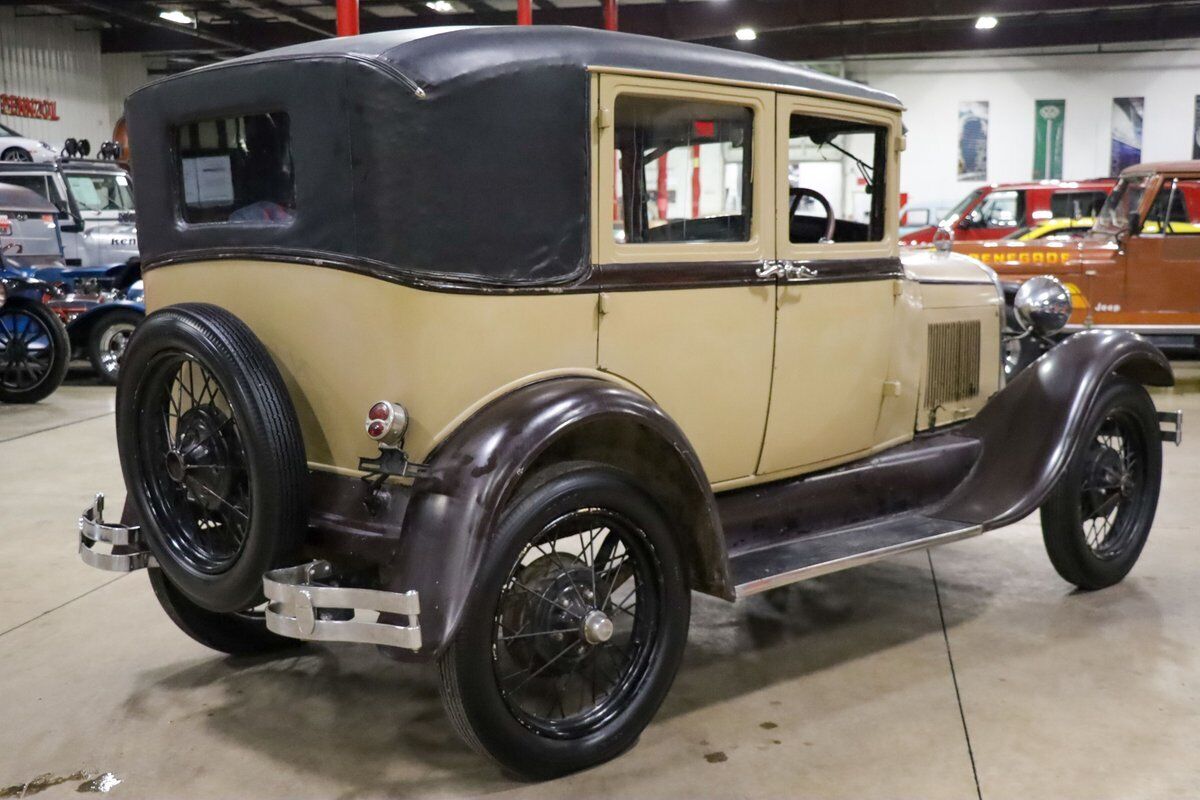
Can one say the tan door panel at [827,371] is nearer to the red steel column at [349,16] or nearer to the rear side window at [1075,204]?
the red steel column at [349,16]

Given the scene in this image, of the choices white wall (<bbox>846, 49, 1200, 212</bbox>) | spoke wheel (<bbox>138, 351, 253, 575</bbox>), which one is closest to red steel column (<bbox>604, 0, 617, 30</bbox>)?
spoke wheel (<bbox>138, 351, 253, 575</bbox>)

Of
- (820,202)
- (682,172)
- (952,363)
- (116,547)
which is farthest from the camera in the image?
(952,363)

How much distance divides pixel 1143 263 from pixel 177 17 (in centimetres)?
1497

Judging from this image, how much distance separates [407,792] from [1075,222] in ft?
39.3

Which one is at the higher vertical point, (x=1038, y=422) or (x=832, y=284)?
(x=832, y=284)

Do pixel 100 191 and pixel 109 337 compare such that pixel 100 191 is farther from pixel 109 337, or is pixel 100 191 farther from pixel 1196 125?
pixel 1196 125

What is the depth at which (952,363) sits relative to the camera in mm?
4293

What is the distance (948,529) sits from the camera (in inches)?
140

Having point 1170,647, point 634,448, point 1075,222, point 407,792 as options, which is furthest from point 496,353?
point 1075,222

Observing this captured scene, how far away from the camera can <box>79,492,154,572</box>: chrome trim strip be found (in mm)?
3055

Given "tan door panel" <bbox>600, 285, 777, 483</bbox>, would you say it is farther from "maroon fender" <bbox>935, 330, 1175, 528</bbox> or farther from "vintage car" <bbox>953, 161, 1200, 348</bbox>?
"vintage car" <bbox>953, 161, 1200, 348</bbox>

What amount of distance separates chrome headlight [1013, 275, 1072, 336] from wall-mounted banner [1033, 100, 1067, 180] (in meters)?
16.0

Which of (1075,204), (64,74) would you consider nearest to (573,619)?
(1075,204)

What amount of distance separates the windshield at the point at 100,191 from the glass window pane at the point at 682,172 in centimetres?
971
